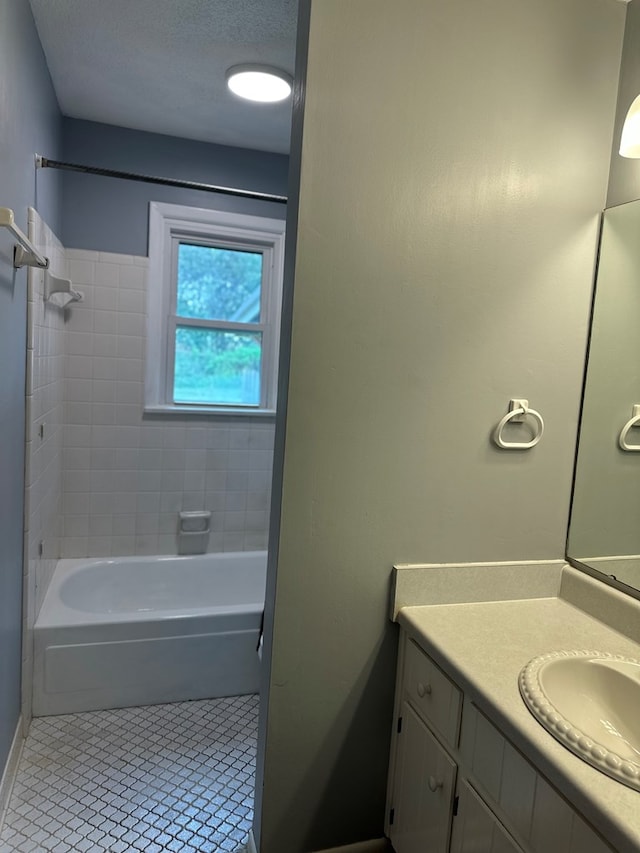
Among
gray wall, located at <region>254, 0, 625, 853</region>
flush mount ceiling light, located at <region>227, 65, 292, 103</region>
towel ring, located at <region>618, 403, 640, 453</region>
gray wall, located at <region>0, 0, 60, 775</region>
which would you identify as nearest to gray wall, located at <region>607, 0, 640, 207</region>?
gray wall, located at <region>254, 0, 625, 853</region>

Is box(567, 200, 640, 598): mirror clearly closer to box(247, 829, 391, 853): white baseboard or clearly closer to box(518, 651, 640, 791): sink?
box(518, 651, 640, 791): sink

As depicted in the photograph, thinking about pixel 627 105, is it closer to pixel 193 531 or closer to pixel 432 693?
pixel 432 693

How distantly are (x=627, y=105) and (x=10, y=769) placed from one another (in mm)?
2853

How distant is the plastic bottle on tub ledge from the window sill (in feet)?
1.88

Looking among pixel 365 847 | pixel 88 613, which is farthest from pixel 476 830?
pixel 88 613

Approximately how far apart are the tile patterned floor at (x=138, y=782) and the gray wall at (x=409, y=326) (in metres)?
0.44

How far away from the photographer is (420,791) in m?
1.46

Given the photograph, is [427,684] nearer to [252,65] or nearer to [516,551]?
[516,551]

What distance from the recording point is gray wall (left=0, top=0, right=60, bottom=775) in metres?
1.74

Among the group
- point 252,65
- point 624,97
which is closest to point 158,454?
point 252,65

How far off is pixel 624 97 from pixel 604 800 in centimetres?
171

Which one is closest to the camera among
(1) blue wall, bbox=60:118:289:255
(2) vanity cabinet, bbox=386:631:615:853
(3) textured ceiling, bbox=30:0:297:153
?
(2) vanity cabinet, bbox=386:631:615:853

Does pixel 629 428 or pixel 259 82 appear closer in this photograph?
pixel 629 428

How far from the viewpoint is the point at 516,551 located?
1697 millimetres
